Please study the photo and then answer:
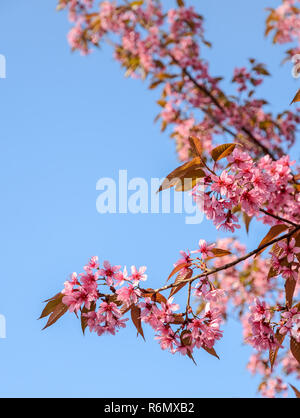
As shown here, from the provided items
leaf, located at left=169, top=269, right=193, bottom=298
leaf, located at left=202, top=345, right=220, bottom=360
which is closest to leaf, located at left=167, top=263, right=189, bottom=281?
leaf, located at left=169, top=269, right=193, bottom=298

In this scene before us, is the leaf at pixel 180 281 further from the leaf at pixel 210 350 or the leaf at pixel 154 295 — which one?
the leaf at pixel 210 350

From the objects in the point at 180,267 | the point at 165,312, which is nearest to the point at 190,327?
the point at 165,312

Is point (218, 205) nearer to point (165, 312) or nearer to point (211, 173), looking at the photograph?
point (211, 173)

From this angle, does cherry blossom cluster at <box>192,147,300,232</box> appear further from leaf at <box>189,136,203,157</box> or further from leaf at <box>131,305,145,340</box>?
leaf at <box>131,305,145,340</box>

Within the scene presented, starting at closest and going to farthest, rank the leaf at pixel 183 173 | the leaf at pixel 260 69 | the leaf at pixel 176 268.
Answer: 1. the leaf at pixel 183 173
2. the leaf at pixel 176 268
3. the leaf at pixel 260 69

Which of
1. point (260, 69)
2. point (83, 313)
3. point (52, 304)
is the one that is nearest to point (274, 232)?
point (83, 313)

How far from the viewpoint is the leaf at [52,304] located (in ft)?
5.08

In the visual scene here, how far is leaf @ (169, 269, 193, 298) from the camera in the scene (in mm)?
1560

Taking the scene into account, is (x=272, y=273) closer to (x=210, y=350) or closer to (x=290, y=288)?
(x=290, y=288)

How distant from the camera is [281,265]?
1.65 m

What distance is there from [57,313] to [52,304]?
48 millimetres

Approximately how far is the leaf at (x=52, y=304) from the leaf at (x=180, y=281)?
17.5 inches

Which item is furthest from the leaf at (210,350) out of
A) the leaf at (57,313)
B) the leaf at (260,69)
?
the leaf at (260,69)
